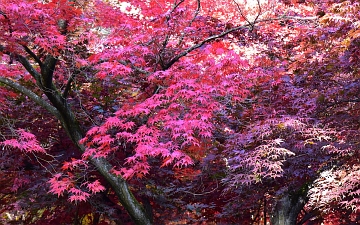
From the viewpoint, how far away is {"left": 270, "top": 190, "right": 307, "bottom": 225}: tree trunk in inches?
241

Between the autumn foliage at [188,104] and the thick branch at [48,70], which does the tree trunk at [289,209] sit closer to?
the autumn foliage at [188,104]

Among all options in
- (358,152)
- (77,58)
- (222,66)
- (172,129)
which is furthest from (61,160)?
(358,152)

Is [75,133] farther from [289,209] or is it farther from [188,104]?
[289,209]

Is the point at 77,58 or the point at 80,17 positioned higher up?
the point at 80,17

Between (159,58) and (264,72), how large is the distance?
1.50 meters

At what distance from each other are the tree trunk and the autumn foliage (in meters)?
0.02

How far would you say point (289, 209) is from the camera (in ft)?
20.3

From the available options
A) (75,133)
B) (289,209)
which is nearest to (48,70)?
(75,133)

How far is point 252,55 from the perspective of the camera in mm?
6695

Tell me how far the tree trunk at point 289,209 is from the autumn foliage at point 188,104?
2cm

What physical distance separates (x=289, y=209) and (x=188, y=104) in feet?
9.12

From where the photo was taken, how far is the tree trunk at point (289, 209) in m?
6.12

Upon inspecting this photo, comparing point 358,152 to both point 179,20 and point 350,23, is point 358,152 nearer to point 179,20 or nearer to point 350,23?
point 350,23

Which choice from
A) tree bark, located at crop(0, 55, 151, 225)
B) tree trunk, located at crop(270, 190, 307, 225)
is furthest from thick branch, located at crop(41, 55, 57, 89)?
tree trunk, located at crop(270, 190, 307, 225)
